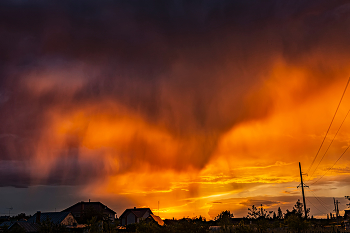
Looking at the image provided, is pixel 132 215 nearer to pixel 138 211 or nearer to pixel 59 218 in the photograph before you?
pixel 138 211

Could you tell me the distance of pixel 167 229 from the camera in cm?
4681

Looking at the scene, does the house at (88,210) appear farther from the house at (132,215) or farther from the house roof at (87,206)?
the house at (132,215)

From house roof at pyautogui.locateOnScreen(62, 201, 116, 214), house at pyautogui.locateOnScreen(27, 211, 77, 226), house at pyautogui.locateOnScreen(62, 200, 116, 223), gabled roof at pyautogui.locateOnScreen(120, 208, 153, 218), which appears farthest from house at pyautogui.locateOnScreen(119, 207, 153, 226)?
house at pyautogui.locateOnScreen(27, 211, 77, 226)

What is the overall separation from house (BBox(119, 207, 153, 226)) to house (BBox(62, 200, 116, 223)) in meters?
5.03

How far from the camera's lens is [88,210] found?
121 metres

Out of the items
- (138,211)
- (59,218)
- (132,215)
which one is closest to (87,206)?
(132,215)

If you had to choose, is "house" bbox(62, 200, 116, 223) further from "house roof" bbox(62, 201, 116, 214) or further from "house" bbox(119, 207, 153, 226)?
"house" bbox(119, 207, 153, 226)

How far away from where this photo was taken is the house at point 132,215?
400 feet

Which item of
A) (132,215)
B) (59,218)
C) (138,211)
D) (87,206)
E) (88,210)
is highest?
(87,206)

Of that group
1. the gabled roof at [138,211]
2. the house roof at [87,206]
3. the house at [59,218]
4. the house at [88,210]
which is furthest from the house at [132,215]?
the house at [59,218]

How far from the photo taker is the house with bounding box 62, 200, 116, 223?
392 ft

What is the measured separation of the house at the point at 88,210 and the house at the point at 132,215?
16.5 feet

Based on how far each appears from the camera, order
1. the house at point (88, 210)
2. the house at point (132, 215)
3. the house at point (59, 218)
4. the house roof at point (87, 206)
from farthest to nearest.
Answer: the house roof at point (87, 206) < the house at point (132, 215) < the house at point (88, 210) < the house at point (59, 218)

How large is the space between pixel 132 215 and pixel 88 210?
17.2 meters
